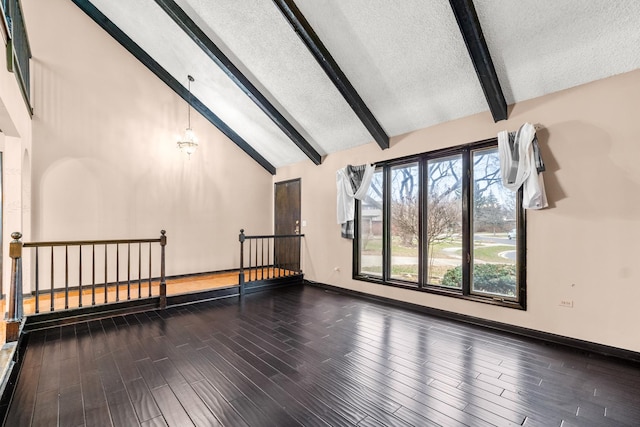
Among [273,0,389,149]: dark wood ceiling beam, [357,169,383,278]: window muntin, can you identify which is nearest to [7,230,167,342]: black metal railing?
[357,169,383,278]: window muntin

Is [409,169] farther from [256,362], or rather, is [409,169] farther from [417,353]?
[256,362]

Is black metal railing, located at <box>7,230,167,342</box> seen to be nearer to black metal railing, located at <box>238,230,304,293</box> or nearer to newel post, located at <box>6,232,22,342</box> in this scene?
newel post, located at <box>6,232,22,342</box>

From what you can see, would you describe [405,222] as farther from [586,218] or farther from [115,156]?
[115,156]

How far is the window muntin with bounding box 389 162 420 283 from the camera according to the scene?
4.46 metres

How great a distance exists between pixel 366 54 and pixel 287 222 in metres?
4.08

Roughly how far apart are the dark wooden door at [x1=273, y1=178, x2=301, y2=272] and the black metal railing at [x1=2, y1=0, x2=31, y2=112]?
4.39m

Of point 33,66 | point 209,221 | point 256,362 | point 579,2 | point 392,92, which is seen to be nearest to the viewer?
point 579,2

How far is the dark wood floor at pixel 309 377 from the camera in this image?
191 cm

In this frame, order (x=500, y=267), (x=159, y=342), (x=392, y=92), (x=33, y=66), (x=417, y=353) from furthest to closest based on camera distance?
(x=33, y=66) < (x=392, y=92) < (x=500, y=267) < (x=159, y=342) < (x=417, y=353)

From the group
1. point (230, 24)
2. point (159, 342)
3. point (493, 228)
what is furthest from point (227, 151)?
point (493, 228)

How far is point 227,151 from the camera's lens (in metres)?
6.34

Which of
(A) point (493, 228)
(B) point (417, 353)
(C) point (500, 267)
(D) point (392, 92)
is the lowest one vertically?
(B) point (417, 353)

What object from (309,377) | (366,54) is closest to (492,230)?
(366,54)

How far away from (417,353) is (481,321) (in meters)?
1.32
